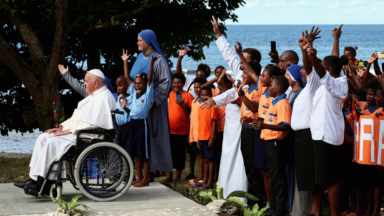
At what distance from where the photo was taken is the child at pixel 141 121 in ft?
22.0

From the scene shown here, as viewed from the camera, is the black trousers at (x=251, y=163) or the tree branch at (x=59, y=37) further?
the tree branch at (x=59, y=37)

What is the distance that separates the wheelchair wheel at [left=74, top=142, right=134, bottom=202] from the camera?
18.2 ft

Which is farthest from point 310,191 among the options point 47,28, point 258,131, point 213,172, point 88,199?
point 47,28

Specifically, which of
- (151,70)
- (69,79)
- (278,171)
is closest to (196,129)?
(151,70)

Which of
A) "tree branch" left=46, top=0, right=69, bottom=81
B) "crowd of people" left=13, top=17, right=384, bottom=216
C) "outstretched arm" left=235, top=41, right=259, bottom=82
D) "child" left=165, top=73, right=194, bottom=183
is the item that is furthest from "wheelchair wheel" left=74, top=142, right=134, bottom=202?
"tree branch" left=46, top=0, right=69, bottom=81

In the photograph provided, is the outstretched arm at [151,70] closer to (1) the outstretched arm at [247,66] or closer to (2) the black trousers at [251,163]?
(1) the outstretched arm at [247,66]

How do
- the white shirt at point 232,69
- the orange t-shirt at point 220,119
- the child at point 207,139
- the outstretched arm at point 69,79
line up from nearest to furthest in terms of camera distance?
the white shirt at point 232,69, the child at point 207,139, the outstretched arm at point 69,79, the orange t-shirt at point 220,119

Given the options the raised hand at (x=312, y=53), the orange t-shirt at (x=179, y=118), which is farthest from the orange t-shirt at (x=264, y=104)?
the orange t-shirt at (x=179, y=118)

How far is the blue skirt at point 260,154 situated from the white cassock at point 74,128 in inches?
70.6

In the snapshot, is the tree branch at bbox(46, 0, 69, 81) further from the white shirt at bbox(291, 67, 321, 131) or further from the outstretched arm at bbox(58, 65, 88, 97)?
the white shirt at bbox(291, 67, 321, 131)

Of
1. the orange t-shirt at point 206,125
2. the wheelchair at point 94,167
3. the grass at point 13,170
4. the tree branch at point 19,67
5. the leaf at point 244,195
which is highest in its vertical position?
the tree branch at point 19,67

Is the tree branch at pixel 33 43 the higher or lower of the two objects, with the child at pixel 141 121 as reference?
higher

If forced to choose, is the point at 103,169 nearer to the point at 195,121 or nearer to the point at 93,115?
the point at 93,115

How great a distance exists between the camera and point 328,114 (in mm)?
4961
